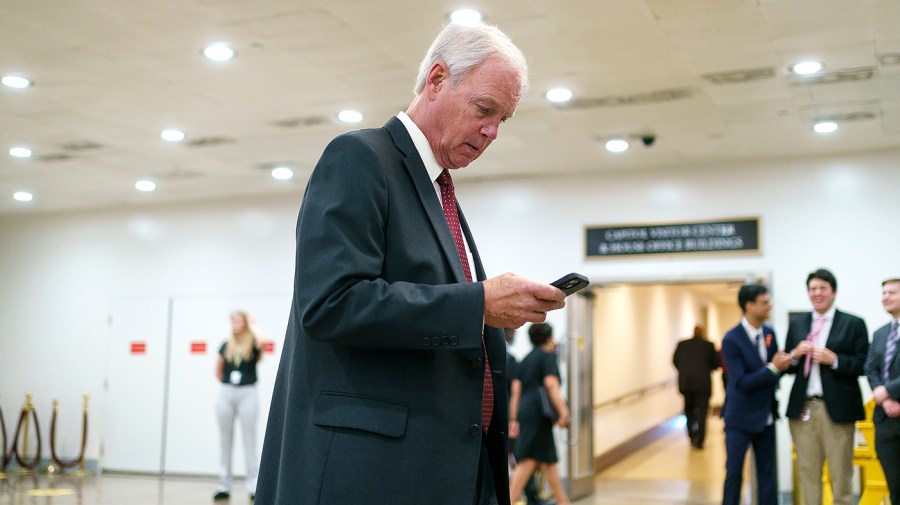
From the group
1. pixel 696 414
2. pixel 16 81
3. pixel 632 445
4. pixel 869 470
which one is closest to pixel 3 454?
pixel 16 81

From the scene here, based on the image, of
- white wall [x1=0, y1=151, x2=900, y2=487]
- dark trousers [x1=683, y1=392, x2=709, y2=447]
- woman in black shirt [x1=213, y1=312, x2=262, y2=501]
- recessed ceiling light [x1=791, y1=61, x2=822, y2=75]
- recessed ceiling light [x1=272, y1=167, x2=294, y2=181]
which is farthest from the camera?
dark trousers [x1=683, y1=392, x2=709, y2=447]

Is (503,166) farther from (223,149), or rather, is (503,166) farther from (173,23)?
(173,23)

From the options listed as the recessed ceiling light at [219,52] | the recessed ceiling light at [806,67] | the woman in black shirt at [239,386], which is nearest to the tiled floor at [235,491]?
the woman in black shirt at [239,386]

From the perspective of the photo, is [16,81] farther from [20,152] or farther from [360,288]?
[360,288]

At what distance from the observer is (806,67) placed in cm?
629

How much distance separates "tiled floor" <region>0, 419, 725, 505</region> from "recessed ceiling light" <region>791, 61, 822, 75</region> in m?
4.28

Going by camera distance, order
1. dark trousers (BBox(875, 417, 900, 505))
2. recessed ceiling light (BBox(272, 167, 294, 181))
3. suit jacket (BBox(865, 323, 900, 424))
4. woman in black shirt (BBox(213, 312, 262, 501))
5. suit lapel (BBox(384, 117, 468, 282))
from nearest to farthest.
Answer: suit lapel (BBox(384, 117, 468, 282)), dark trousers (BBox(875, 417, 900, 505)), suit jacket (BBox(865, 323, 900, 424)), woman in black shirt (BBox(213, 312, 262, 501)), recessed ceiling light (BBox(272, 167, 294, 181))

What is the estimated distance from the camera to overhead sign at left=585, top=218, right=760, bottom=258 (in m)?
8.98

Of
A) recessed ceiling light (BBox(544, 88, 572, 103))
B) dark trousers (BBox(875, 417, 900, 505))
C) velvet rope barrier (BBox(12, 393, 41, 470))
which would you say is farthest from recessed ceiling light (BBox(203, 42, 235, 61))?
velvet rope barrier (BBox(12, 393, 41, 470))

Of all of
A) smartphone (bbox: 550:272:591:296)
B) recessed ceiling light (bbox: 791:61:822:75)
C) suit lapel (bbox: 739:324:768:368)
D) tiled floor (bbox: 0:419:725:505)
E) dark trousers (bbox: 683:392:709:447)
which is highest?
recessed ceiling light (bbox: 791:61:822:75)

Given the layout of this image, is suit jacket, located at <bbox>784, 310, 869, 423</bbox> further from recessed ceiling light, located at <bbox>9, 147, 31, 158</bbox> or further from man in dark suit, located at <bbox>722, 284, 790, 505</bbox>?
recessed ceiling light, located at <bbox>9, 147, 31, 158</bbox>

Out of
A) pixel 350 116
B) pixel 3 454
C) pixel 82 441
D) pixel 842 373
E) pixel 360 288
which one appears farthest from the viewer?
pixel 3 454

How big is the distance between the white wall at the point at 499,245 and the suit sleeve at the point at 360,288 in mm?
8077

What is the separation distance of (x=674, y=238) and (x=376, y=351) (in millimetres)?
8196
